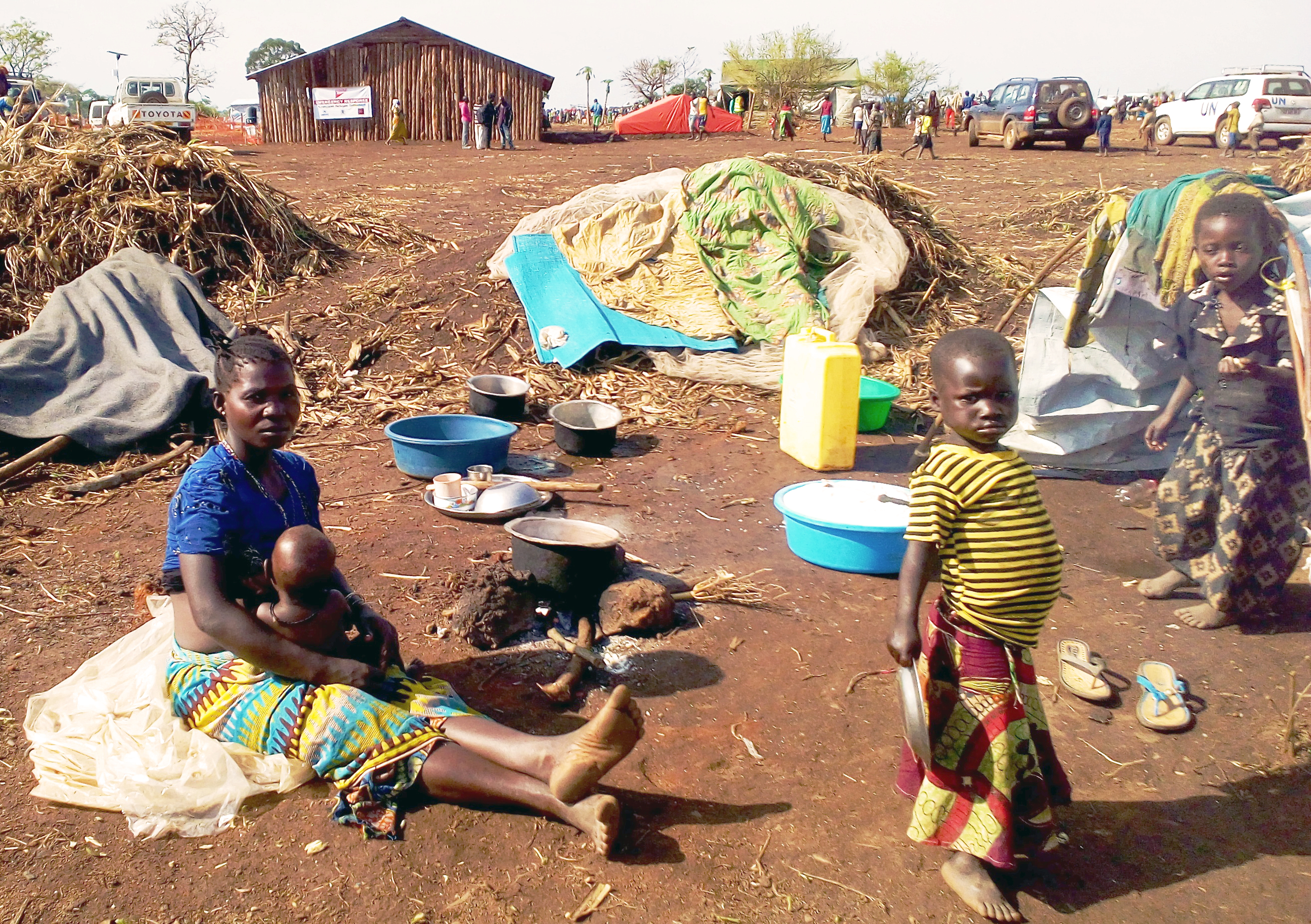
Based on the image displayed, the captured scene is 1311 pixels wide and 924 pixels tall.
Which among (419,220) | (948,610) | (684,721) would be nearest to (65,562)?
(684,721)

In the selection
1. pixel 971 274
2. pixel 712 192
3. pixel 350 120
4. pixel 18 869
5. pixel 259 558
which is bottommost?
pixel 18 869

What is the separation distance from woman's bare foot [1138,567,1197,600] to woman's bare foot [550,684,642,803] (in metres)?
2.58

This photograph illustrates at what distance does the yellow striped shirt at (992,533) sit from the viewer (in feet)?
6.53

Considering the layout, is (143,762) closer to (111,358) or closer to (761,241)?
(111,358)

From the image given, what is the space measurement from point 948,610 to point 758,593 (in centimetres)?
160

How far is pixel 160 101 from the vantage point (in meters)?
20.0

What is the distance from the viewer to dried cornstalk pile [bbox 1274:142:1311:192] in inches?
324

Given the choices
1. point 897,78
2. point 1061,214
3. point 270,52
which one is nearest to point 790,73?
point 897,78

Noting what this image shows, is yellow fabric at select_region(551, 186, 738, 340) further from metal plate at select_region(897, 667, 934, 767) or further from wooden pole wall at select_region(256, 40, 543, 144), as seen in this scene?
wooden pole wall at select_region(256, 40, 543, 144)

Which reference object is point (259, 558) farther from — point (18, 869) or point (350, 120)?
point (350, 120)

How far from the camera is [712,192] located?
7434 millimetres

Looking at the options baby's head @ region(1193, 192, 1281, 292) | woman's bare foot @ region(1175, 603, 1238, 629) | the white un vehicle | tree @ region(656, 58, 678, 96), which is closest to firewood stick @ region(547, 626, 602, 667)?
woman's bare foot @ region(1175, 603, 1238, 629)

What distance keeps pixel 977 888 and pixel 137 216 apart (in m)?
7.67

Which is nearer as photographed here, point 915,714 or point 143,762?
point 915,714
